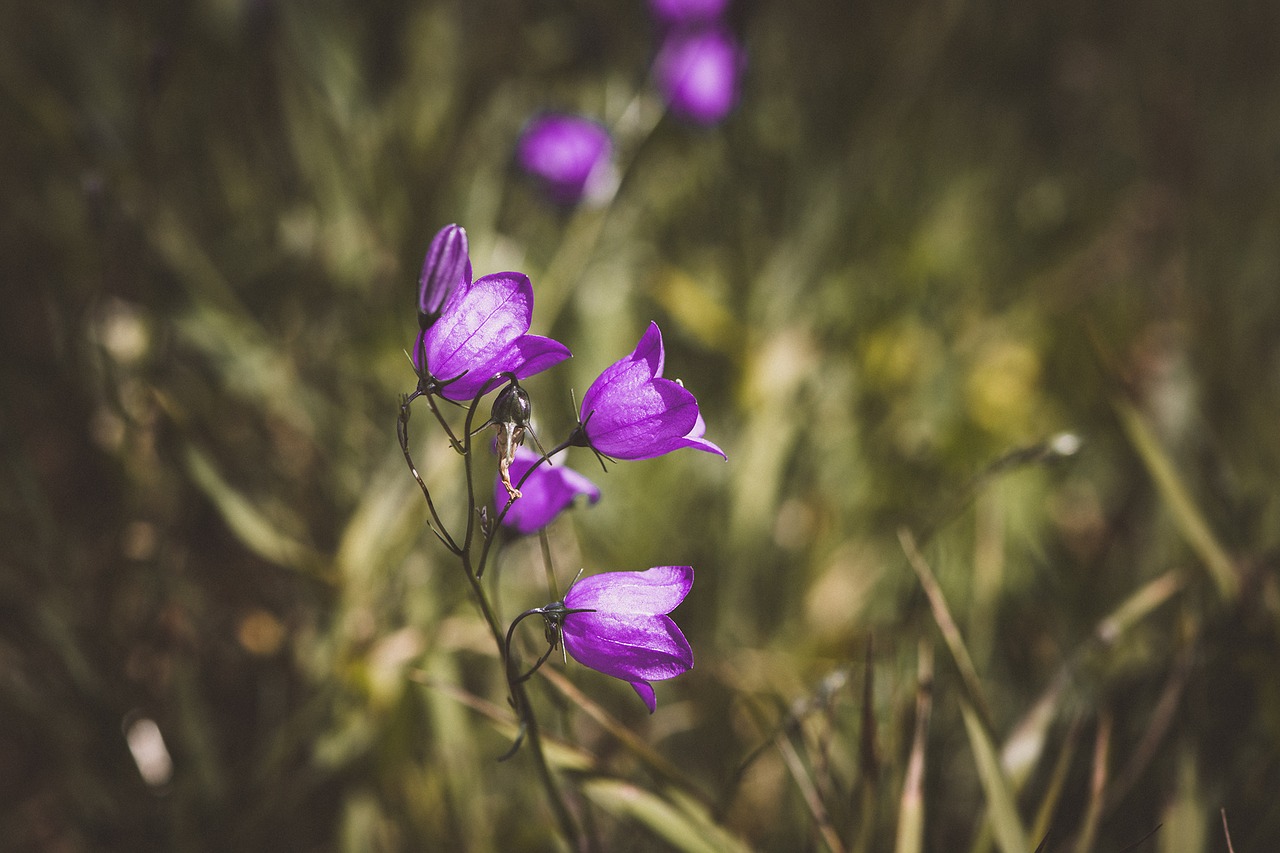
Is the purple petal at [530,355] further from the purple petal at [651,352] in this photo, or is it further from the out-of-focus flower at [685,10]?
the out-of-focus flower at [685,10]

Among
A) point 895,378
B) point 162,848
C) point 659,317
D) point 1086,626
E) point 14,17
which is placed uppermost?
point 14,17

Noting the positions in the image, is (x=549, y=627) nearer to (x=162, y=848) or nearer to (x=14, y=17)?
(x=162, y=848)

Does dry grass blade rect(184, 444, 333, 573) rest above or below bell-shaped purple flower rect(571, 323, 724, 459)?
above

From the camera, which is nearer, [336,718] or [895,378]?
[336,718]

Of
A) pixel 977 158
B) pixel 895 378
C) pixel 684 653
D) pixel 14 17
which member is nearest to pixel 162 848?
pixel 684 653

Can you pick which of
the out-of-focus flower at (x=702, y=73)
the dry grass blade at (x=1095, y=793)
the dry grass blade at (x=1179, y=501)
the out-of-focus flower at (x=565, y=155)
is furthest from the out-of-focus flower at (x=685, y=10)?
the dry grass blade at (x=1095, y=793)

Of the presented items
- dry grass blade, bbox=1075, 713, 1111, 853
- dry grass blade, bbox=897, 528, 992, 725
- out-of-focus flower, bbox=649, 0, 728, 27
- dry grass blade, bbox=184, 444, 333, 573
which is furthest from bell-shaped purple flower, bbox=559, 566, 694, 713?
out-of-focus flower, bbox=649, 0, 728, 27

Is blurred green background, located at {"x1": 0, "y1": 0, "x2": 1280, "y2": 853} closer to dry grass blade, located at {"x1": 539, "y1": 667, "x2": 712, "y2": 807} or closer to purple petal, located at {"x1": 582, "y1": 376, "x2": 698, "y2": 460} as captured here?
dry grass blade, located at {"x1": 539, "y1": 667, "x2": 712, "y2": 807}

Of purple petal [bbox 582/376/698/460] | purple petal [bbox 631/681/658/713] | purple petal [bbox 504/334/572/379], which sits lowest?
purple petal [bbox 631/681/658/713]
